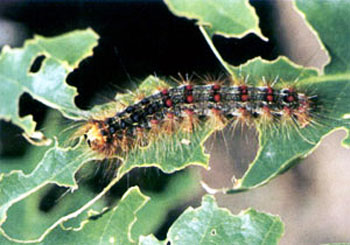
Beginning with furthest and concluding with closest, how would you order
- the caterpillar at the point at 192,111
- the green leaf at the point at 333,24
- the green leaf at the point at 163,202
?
the green leaf at the point at 163,202 → the caterpillar at the point at 192,111 → the green leaf at the point at 333,24

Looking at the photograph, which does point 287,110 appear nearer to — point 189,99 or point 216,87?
point 216,87

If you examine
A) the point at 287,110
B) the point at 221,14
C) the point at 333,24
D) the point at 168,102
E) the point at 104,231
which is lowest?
the point at 104,231

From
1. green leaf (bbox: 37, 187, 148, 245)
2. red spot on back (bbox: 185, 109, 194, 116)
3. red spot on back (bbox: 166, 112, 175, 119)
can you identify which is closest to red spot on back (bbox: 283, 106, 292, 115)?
red spot on back (bbox: 185, 109, 194, 116)

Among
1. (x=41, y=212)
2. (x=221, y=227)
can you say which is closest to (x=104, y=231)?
(x=41, y=212)

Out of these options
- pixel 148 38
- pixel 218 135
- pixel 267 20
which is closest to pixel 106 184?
pixel 218 135

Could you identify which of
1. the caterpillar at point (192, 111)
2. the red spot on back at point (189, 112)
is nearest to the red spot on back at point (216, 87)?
the caterpillar at point (192, 111)

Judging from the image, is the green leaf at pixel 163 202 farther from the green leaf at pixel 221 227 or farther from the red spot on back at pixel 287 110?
the red spot on back at pixel 287 110

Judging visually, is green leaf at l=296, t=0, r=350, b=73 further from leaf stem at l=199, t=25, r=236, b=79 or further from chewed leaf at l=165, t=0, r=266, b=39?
leaf stem at l=199, t=25, r=236, b=79
